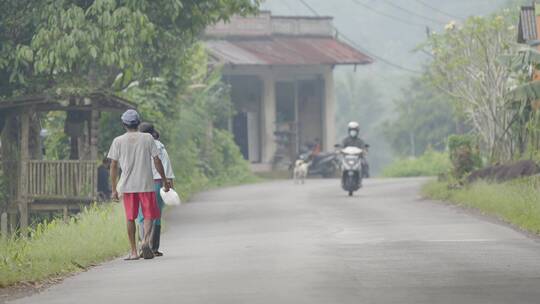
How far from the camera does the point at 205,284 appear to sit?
42.4ft

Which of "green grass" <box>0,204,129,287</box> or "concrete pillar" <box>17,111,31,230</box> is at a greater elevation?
Result: "concrete pillar" <box>17,111,31,230</box>

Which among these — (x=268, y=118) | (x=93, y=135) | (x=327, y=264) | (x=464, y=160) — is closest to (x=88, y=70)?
(x=93, y=135)

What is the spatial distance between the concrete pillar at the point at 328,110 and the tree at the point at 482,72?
17.0 meters

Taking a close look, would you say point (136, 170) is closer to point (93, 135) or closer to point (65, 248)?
point (65, 248)

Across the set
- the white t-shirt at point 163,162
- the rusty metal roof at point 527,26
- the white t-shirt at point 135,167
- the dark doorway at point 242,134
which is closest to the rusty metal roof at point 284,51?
the dark doorway at point 242,134

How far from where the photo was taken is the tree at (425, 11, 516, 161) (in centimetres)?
3434

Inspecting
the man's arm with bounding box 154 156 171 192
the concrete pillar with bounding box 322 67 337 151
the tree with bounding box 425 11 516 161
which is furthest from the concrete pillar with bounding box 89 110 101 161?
the concrete pillar with bounding box 322 67 337 151

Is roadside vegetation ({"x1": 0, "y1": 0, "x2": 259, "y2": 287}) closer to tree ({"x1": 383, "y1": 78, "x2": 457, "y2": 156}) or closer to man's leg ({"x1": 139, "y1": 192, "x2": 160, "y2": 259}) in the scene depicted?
man's leg ({"x1": 139, "y1": 192, "x2": 160, "y2": 259})

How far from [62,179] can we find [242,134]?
28.2 m

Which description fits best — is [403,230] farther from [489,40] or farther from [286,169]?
[286,169]

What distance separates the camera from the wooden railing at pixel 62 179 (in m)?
26.9

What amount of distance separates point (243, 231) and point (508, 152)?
13.6m

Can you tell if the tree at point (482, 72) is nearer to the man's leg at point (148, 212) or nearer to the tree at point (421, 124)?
the man's leg at point (148, 212)

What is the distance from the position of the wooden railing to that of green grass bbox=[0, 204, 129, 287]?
3.93m
